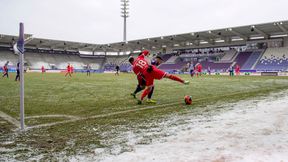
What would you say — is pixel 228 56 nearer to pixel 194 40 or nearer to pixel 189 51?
pixel 194 40

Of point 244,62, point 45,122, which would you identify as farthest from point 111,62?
point 45,122

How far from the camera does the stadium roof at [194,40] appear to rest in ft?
158

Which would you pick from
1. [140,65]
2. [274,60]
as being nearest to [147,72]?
[140,65]

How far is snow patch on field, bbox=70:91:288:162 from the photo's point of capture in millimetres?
2822

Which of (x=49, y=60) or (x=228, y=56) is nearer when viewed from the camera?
(x=228, y=56)

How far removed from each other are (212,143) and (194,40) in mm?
60949

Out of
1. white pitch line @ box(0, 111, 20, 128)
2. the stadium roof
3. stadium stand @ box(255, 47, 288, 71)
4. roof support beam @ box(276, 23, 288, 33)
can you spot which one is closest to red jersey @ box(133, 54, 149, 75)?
white pitch line @ box(0, 111, 20, 128)

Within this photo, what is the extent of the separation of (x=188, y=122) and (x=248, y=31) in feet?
164

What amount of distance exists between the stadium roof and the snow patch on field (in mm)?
44301

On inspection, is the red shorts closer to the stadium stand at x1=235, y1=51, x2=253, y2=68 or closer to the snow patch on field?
the snow patch on field

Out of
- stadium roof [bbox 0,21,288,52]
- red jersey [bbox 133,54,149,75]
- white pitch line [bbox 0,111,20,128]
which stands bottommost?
white pitch line [bbox 0,111,20,128]

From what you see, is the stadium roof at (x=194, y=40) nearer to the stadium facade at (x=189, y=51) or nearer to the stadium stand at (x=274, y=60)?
the stadium facade at (x=189, y=51)

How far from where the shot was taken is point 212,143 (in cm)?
328

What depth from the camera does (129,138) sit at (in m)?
3.76
